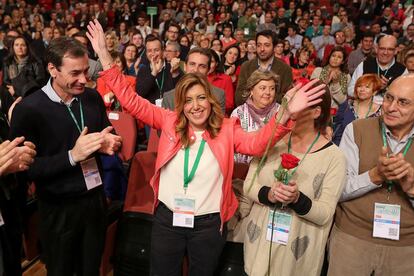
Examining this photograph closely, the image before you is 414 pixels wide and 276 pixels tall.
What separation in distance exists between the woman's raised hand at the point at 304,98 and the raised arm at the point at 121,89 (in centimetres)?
67

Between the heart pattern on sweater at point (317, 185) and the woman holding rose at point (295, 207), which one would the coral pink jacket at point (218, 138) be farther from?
the heart pattern on sweater at point (317, 185)

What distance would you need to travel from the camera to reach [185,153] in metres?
1.82

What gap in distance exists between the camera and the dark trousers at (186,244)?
1807 millimetres

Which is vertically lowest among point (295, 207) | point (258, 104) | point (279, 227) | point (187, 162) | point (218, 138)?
point (279, 227)

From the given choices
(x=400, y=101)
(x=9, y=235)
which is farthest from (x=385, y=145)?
(x=9, y=235)

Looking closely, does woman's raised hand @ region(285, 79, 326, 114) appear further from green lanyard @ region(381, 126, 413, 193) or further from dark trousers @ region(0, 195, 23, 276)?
dark trousers @ region(0, 195, 23, 276)

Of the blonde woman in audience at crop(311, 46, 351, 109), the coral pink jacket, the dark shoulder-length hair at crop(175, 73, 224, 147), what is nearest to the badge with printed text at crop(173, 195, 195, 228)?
the coral pink jacket

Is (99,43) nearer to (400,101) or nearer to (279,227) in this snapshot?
(279,227)

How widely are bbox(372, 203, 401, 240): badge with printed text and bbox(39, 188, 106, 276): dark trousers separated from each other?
1346 mm

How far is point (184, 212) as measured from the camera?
1.79 metres

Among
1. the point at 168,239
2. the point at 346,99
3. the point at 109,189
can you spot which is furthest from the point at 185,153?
the point at 346,99

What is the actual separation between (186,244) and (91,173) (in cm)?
60

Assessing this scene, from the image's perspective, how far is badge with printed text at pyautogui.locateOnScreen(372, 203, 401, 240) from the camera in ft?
5.47

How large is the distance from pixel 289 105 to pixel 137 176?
47.2 inches
